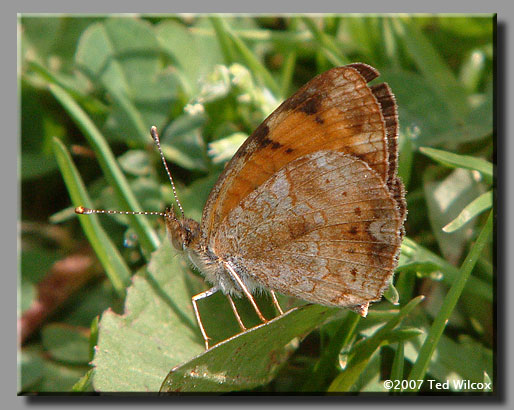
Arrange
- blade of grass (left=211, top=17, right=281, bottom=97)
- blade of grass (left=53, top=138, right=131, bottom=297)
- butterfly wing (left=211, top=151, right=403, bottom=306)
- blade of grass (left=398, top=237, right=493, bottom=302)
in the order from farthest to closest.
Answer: blade of grass (left=211, top=17, right=281, bottom=97)
blade of grass (left=53, top=138, right=131, bottom=297)
blade of grass (left=398, top=237, right=493, bottom=302)
butterfly wing (left=211, top=151, right=403, bottom=306)

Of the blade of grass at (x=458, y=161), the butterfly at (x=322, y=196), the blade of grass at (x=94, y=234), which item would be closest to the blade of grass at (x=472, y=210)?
the blade of grass at (x=458, y=161)

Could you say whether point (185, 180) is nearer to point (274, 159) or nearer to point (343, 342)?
point (274, 159)

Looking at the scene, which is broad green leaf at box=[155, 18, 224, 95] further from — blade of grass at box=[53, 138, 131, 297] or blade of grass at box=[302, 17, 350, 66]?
blade of grass at box=[53, 138, 131, 297]

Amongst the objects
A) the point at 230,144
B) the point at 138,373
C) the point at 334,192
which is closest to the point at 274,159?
the point at 334,192

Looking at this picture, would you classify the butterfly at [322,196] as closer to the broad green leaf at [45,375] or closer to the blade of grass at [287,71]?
the broad green leaf at [45,375]

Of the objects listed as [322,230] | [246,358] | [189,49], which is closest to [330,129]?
[322,230]

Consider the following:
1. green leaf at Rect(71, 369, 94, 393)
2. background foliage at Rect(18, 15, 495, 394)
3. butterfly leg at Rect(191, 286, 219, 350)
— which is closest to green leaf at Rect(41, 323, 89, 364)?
background foliage at Rect(18, 15, 495, 394)
